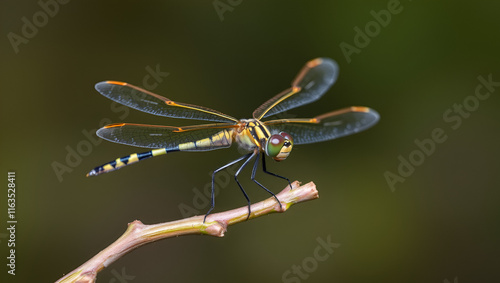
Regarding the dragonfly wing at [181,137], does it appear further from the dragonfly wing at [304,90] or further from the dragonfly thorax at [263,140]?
the dragonfly wing at [304,90]

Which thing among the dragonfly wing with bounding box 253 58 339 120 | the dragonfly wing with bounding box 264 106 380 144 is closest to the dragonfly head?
the dragonfly wing with bounding box 264 106 380 144

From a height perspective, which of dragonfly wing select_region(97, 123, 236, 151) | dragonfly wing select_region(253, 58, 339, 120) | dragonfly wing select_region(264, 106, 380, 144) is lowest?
dragonfly wing select_region(264, 106, 380, 144)

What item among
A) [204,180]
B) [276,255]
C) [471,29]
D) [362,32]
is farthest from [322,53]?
[276,255]

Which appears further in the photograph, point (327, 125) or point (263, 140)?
point (327, 125)

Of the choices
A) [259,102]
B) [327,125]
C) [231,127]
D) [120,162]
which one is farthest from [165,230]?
[259,102]

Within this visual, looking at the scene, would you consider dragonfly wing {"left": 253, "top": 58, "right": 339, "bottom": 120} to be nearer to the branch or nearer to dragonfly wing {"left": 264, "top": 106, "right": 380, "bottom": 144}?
dragonfly wing {"left": 264, "top": 106, "right": 380, "bottom": 144}

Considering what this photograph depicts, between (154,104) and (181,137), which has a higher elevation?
(154,104)

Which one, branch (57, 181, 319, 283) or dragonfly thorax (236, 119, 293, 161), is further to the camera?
dragonfly thorax (236, 119, 293, 161)

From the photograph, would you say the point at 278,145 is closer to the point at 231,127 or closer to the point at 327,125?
the point at 231,127
